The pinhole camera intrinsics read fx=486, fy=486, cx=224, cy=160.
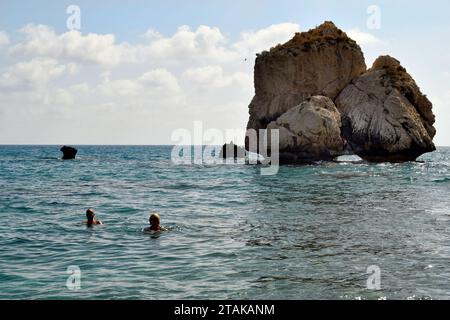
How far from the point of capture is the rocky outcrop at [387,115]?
2288 inches

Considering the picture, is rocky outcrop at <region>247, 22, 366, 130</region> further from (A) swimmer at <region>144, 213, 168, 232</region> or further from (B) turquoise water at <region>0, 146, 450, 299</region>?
(A) swimmer at <region>144, 213, 168, 232</region>

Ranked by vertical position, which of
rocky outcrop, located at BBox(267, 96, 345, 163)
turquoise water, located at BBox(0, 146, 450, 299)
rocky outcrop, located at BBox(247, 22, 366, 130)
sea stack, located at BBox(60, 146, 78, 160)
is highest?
rocky outcrop, located at BBox(247, 22, 366, 130)

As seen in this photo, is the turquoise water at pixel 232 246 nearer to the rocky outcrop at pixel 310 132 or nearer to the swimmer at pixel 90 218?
the swimmer at pixel 90 218

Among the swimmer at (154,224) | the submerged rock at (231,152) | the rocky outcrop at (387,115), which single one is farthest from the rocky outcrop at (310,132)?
the swimmer at (154,224)

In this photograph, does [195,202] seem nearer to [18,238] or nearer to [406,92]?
[18,238]

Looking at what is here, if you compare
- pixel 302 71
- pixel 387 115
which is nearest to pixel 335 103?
pixel 302 71

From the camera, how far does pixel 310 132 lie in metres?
54.9

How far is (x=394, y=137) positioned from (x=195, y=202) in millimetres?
38114

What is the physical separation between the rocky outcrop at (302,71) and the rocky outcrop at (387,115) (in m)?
2.33

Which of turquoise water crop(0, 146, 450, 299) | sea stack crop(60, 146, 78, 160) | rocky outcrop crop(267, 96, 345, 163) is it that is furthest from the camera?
sea stack crop(60, 146, 78, 160)

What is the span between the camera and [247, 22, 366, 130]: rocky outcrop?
212 ft

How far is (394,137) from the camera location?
5775cm

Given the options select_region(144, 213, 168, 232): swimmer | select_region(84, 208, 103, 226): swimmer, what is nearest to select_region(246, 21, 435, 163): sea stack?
select_region(84, 208, 103, 226): swimmer

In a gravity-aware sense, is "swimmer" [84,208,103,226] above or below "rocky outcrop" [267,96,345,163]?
below
